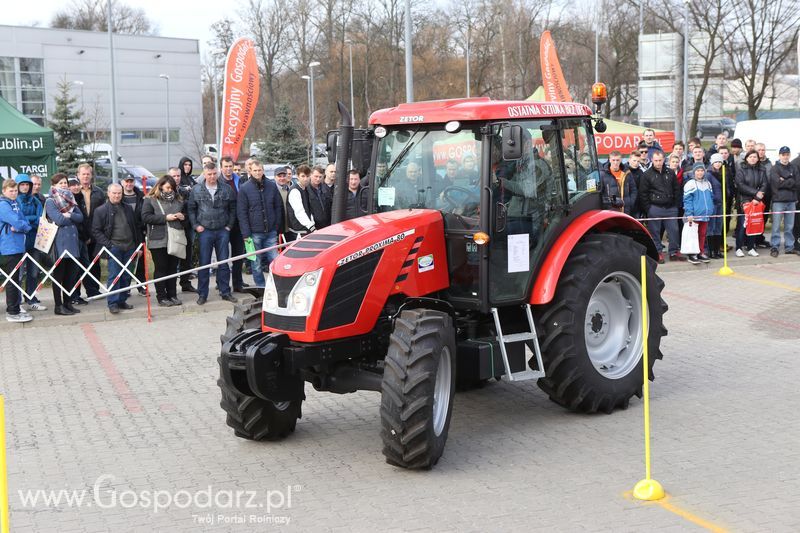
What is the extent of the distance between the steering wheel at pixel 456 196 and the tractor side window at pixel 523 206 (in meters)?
0.24

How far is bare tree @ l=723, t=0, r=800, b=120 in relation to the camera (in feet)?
159

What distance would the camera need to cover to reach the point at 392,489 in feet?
20.0

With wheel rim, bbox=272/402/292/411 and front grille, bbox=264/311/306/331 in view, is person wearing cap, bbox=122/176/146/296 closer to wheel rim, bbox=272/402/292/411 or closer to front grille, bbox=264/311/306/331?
wheel rim, bbox=272/402/292/411

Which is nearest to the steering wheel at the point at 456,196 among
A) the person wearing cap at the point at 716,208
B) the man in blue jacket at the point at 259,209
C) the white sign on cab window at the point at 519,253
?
the white sign on cab window at the point at 519,253

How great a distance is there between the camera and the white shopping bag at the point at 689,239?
15.3 metres

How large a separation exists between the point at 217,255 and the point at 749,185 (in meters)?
9.37

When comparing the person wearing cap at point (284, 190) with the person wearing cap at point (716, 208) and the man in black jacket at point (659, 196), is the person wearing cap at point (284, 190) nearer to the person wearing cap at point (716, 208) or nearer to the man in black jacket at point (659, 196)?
the man in black jacket at point (659, 196)

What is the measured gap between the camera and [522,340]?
724cm

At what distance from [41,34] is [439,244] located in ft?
223

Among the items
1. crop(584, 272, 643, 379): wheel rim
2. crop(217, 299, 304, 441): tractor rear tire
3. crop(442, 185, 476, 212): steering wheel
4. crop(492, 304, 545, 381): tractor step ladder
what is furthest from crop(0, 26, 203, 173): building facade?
crop(492, 304, 545, 381): tractor step ladder

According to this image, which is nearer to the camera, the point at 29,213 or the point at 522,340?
the point at 522,340

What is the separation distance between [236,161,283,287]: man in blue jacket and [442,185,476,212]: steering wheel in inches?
243

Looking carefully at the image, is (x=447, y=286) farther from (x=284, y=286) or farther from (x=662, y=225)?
(x=662, y=225)

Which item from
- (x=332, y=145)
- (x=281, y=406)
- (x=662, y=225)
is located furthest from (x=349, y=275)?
(x=662, y=225)
